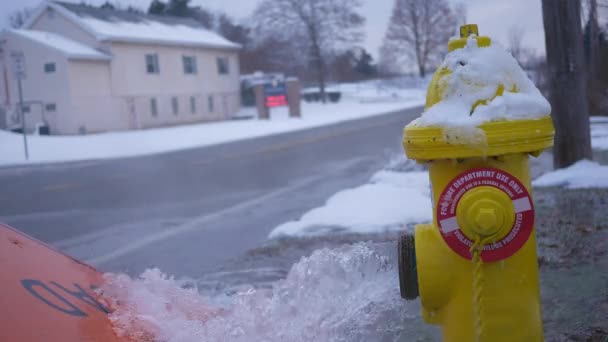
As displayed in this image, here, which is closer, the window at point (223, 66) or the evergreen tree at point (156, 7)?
the window at point (223, 66)

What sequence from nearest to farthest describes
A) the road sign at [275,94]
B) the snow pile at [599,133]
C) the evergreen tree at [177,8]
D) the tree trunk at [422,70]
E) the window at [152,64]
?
the snow pile at [599,133]
the window at [152,64]
the road sign at [275,94]
the evergreen tree at [177,8]
the tree trunk at [422,70]

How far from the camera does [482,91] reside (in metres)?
2.03

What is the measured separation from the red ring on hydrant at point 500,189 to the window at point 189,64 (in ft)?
113

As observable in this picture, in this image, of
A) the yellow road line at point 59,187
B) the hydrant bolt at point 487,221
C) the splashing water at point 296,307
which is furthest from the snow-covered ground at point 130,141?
the hydrant bolt at point 487,221

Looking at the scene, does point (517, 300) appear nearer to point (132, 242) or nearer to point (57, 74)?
point (132, 242)

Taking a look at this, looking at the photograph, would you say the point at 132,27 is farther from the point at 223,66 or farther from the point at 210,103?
the point at 223,66

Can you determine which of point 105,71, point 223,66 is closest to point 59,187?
point 105,71

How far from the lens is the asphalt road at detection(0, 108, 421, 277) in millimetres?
6609

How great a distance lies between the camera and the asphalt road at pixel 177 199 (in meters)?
6.61

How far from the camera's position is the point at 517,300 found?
2045mm

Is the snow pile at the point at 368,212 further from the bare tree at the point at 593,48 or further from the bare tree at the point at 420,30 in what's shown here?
the bare tree at the point at 420,30

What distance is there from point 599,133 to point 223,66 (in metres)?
28.9

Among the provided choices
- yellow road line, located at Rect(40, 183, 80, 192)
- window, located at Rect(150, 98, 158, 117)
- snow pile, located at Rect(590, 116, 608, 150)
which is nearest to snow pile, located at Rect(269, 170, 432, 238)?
snow pile, located at Rect(590, 116, 608, 150)

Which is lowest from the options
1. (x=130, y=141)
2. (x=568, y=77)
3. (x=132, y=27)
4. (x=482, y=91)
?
(x=130, y=141)
